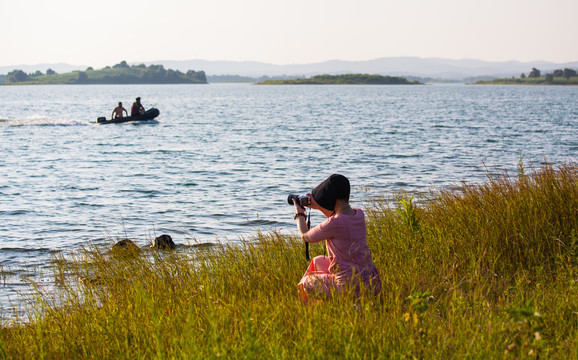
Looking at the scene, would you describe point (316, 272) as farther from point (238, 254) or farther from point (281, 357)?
point (238, 254)

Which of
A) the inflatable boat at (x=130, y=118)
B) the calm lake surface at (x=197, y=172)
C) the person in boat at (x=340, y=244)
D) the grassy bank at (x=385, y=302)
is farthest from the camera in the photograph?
the inflatable boat at (x=130, y=118)

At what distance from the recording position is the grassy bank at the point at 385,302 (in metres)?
4.12

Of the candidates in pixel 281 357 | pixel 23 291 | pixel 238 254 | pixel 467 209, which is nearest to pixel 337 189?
pixel 281 357

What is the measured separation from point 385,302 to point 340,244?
0.69 m

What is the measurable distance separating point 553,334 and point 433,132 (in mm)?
40538

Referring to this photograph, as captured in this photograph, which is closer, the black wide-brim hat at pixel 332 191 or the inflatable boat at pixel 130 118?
the black wide-brim hat at pixel 332 191

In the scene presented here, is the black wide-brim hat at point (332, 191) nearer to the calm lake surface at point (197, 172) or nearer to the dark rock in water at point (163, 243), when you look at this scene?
the calm lake surface at point (197, 172)

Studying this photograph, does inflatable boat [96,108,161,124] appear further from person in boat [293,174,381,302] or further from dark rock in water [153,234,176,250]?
person in boat [293,174,381,302]

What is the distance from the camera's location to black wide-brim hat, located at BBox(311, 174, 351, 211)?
17.8 ft

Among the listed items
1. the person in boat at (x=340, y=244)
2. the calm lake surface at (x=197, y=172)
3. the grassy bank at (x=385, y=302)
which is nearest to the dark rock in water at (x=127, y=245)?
the grassy bank at (x=385, y=302)

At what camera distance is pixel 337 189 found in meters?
5.43

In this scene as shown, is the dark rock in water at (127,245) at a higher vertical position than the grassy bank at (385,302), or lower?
lower

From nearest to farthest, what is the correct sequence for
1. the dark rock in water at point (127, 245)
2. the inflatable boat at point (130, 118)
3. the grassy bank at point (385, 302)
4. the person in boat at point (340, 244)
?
the grassy bank at point (385, 302) → the person in boat at point (340, 244) → the dark rock in water at point (127, 245) → the inflatable boat at point (130, 118)

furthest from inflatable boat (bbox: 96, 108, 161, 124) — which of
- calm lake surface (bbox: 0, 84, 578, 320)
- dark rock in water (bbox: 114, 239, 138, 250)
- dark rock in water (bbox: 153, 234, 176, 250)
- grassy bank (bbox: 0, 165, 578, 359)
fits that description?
grassy bank (bbox: 0, 165, 578, 359)
